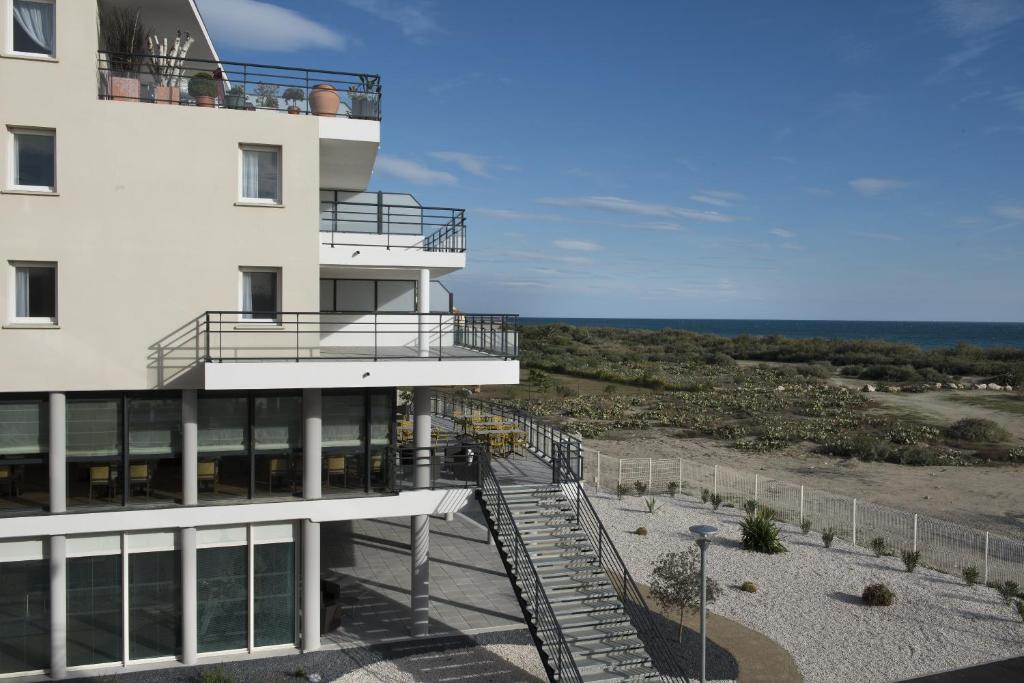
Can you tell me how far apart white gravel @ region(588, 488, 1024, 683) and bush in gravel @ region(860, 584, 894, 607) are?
6.8 inches

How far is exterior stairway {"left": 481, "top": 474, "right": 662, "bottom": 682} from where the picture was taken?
13.3m

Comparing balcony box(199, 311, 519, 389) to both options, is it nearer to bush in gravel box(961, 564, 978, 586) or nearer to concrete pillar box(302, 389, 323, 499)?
concrete pillar box(302, 389, 323, 499)

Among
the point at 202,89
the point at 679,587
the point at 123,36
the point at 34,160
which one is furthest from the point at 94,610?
the point at 679,587

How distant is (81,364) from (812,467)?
32737 millimetres

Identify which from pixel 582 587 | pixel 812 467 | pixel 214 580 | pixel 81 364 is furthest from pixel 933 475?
pixel 81 364

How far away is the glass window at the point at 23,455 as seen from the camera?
552 inches

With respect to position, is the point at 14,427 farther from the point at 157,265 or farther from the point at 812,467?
the point at 812,467

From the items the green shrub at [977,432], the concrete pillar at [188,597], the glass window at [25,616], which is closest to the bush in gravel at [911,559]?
the concrete pillar at [188,597]

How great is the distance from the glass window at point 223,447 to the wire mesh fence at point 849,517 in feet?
54.3

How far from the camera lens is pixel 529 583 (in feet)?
47.4

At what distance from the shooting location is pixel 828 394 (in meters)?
65.4

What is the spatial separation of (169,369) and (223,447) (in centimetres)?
179

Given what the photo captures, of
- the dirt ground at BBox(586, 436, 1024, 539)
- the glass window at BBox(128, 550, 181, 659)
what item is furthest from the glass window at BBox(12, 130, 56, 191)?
the dirt ground at BBox(586, 436, 1024, 539)

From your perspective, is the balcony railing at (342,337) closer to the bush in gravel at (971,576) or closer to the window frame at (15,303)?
the window frame at (15,303)
